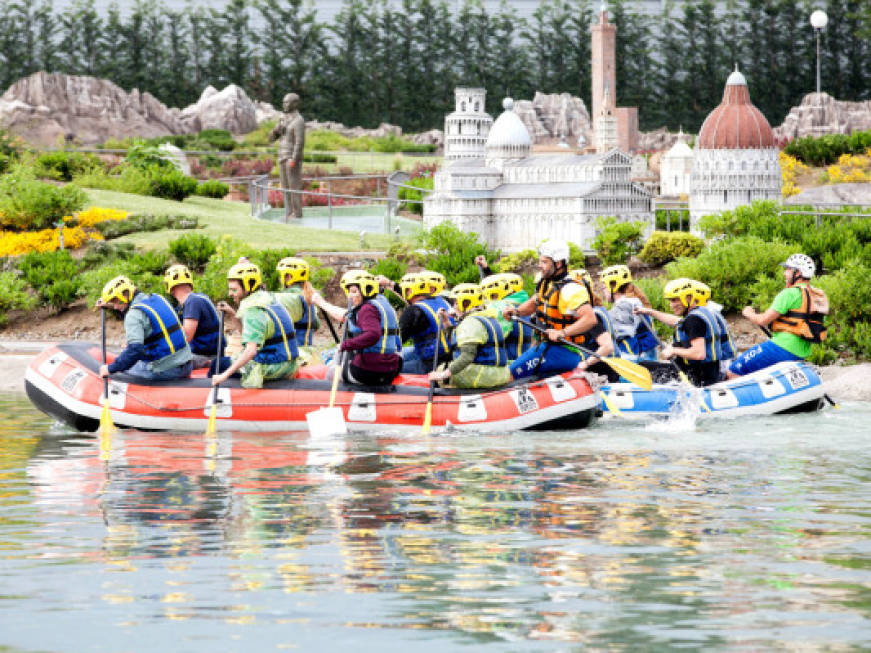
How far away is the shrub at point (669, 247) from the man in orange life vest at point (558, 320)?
50.2 ft

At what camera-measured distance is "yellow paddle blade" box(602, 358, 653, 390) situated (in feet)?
56.8

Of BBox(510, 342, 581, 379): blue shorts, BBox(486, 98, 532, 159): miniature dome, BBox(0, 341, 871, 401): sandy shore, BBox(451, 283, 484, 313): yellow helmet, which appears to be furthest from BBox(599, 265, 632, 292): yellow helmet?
BBox(486, 98, 532, 159): miniature dome

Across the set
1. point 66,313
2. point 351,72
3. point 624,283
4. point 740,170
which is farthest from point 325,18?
point 624,283

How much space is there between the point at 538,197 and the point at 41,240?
20791 millimetres

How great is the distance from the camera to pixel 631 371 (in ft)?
57.0

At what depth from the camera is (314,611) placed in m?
9.68

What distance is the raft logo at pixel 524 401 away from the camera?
17156 millimetres

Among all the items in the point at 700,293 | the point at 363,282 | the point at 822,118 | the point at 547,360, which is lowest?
the point at 547,360

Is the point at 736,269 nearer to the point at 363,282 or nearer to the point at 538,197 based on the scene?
the point at 363,282

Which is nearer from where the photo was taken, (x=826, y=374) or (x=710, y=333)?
(x=710, y=333)

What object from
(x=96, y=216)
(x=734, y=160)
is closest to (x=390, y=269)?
(x=96, y=216)

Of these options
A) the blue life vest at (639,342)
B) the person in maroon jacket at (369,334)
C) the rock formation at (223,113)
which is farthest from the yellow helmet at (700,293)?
the rock formation at (223,113)

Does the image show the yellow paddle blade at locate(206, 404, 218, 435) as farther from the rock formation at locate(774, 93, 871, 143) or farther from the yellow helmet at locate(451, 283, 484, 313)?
the rock formation at locate(774, 93, 871, 143)

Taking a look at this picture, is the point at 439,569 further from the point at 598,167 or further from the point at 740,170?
the point at 740,170
